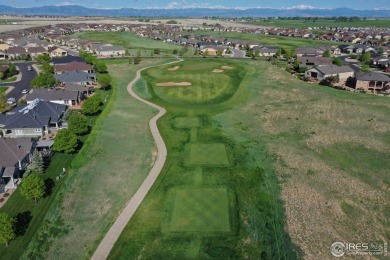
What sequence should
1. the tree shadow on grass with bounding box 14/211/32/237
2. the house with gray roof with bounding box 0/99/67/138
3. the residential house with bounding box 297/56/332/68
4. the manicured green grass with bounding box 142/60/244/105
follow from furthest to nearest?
the residential house with bounding box 297/56/332/68
the manicured green grass with bounding box 142/60/244/105
the house with gray roof with bounding box 0/99/67/138
the tree shadow on grass with bounding box 14/211/32/237

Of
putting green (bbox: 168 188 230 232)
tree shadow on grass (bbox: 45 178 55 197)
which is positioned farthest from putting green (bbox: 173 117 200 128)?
tree shadow on grass (bbox: 45 178 55 197)

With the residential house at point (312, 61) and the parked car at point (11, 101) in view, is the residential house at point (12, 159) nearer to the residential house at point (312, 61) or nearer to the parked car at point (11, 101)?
the parked car at point (11, 101)

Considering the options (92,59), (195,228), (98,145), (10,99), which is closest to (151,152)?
(98,145)

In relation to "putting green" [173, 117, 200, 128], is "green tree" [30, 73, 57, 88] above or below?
above

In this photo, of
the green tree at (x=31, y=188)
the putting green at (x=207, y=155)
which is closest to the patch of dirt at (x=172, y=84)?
the putting green at (x=207, y=155)

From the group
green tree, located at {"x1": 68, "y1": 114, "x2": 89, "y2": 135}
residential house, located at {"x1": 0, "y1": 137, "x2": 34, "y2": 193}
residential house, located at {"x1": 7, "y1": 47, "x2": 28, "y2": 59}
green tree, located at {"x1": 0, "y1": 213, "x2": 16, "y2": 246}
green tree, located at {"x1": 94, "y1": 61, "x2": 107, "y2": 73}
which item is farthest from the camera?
residential house, located at {"x1": 7, "y1": 47, "x2": 28, "y2": 59}

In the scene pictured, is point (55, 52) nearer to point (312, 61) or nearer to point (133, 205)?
point (312, 61)

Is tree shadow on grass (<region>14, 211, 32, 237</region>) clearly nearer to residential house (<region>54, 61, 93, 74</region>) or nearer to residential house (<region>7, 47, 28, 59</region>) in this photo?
residential house (<region>54, 61, 93, 74</region>)
